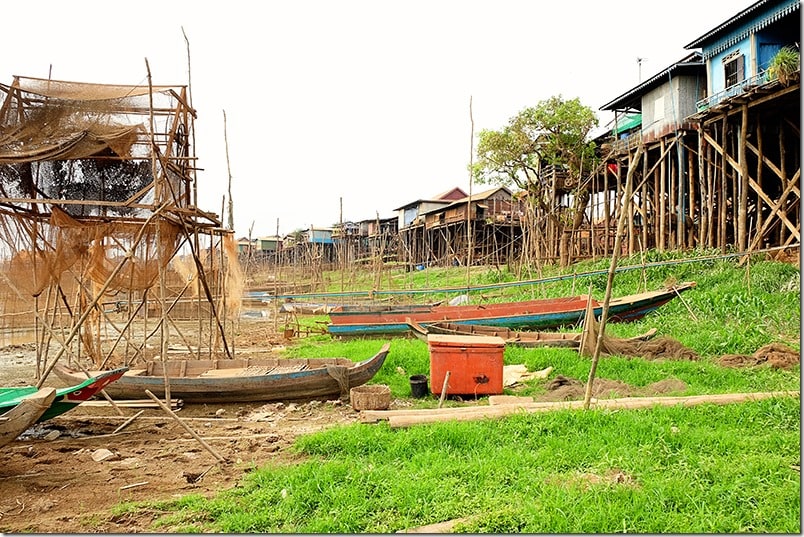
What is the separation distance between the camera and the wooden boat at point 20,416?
5137mm

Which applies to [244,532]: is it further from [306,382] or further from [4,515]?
[306,382]

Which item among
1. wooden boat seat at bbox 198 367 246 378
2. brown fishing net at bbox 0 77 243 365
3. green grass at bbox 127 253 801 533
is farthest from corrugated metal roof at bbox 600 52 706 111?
wooden boat seat at bbox 198 367 246 378

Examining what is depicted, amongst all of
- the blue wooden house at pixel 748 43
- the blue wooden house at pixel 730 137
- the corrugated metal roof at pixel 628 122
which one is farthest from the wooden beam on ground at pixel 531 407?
the corrugated metal roof at pixel 628 122

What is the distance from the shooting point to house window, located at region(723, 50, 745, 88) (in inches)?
630

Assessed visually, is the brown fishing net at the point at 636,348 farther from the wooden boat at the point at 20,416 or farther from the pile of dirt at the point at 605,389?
the wooden boat at the point at 20,416

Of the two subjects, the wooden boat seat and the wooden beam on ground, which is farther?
the wooden boat seat

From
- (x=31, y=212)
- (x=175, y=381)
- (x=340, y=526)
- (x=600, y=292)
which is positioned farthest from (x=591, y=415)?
(x=600, y=292)

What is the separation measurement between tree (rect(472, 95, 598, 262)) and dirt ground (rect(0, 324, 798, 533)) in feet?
56.5

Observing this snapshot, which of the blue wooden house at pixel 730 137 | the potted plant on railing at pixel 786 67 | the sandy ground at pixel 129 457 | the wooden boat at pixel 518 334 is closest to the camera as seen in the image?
the sandy ground at pixel 129 457

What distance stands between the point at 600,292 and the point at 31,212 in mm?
14909

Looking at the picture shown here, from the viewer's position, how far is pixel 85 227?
938cm

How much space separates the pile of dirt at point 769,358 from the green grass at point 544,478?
4.30 feet

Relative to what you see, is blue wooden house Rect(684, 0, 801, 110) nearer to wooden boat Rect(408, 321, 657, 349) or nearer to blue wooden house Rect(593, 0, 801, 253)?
blue wooden house Rect(593, 0, 801, 253)

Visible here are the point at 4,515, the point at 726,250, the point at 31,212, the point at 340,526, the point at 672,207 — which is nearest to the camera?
the point at 340,526
